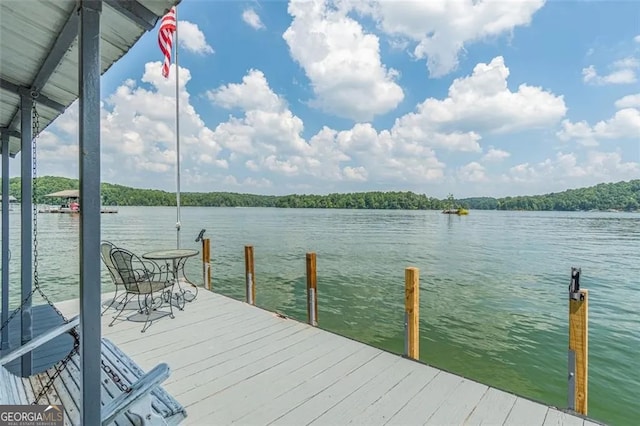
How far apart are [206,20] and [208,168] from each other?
1127cm

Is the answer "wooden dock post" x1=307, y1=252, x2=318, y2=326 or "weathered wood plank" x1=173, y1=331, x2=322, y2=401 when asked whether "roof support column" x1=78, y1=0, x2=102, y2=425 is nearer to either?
"weathered wood plank" x1=173, y1=331, x2=322, y2=401

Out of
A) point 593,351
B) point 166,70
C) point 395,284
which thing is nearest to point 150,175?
point 166,70

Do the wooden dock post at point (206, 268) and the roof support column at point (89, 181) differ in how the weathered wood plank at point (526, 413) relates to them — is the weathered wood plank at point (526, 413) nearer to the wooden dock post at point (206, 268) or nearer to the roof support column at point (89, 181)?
the roof support column at point (89, 181)

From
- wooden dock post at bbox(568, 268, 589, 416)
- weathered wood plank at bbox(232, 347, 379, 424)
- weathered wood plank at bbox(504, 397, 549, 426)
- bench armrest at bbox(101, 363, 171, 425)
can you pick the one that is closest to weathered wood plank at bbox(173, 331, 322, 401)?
weathered wood plank at bbox(232, 347, 379, 424)

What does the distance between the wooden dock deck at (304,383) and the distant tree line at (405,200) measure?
37815 millimetres

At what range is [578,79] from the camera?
45.4 ft

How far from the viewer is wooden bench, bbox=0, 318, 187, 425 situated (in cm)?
138

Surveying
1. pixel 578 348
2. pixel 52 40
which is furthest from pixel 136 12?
pixel 578 348

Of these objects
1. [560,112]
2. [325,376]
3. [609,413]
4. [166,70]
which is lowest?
[609,413]

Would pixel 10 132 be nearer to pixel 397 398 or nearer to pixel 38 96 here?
pixel 38 96

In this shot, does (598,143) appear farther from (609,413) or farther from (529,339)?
(609,413)

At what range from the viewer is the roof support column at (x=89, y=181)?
4.09 feet

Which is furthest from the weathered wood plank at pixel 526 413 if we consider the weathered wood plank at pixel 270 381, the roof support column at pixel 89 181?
the roof support column at pixel 89 181

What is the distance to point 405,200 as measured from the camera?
70.4 m
